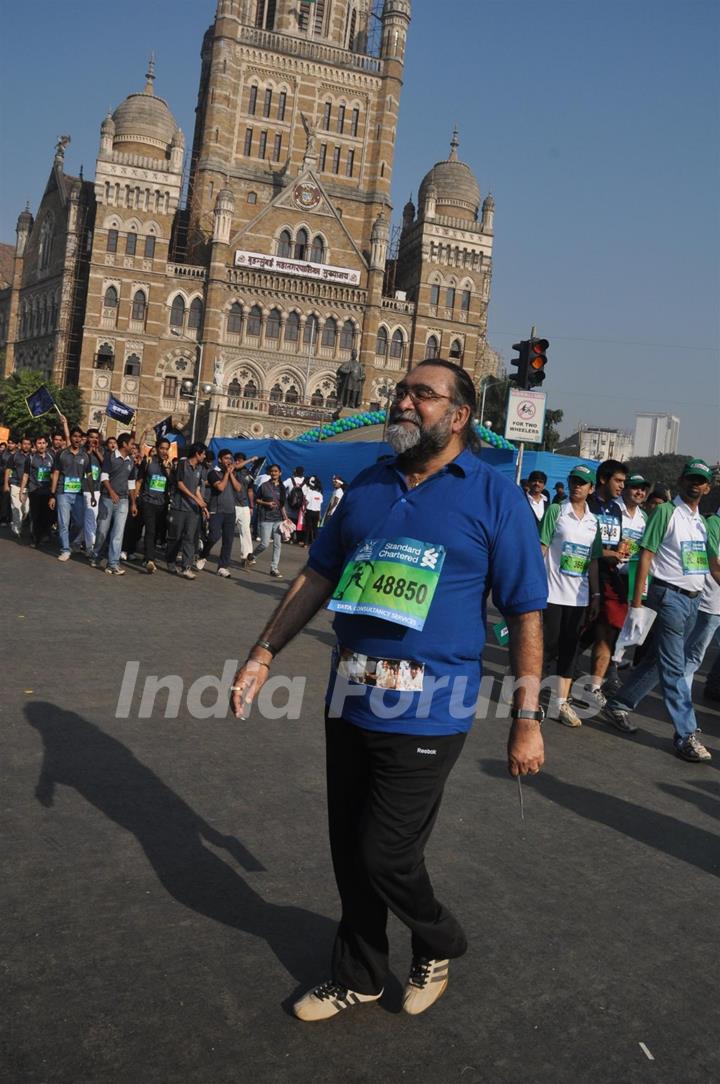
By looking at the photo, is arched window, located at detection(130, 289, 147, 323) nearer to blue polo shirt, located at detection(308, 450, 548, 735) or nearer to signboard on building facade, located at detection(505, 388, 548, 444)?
signboard on building facade, located at detection(505, 388, 548, 444)

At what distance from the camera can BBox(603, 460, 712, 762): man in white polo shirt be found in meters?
6.62

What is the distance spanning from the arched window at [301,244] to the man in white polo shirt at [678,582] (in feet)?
184

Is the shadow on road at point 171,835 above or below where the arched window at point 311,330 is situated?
below

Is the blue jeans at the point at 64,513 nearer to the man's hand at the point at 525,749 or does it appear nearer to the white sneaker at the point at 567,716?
the white sneaker at the point at 567,716

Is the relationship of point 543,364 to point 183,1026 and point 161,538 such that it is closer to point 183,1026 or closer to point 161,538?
point 161,538

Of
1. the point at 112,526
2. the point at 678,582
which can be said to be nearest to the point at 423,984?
the point at 678,582

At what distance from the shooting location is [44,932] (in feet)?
10.9

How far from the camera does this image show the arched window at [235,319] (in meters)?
57.8

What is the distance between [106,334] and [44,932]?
187 ft

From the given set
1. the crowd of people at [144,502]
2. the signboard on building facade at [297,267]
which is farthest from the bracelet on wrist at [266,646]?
the signboard on building facade at [297,267]

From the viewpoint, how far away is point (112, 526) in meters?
13.6

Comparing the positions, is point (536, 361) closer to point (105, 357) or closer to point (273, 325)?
point (273, 325)

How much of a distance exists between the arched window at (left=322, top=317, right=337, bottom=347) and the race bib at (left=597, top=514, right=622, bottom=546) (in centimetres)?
5206

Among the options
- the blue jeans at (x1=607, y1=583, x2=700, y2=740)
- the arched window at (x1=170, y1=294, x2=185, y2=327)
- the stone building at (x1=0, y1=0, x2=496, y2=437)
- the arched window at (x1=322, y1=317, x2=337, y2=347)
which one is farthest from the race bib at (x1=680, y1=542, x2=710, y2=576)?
the arched window at (x1=170, y1=294, x2=185, y2=327)
